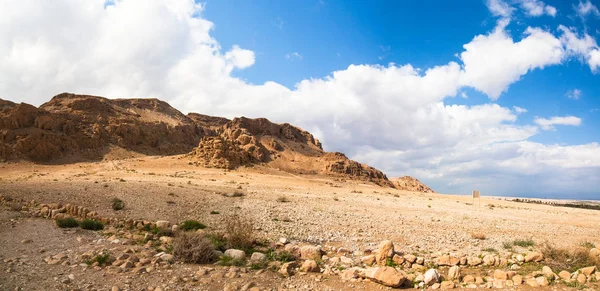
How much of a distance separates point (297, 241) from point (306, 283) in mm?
3852

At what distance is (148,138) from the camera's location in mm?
81875

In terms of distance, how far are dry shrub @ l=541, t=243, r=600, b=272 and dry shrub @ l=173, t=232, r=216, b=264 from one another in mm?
8657

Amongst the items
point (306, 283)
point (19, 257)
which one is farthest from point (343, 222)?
point (19, 257)

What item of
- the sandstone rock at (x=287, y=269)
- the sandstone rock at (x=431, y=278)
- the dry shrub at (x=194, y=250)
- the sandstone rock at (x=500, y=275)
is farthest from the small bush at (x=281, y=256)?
the sandstone rock at (x=500, y=275)

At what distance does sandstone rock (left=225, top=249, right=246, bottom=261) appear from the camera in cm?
912

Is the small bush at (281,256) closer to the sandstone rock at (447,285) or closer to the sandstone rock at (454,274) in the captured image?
the sandstone rock at (447,285)

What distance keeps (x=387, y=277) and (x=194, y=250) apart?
184 inches

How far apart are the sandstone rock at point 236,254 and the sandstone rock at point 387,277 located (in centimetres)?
331

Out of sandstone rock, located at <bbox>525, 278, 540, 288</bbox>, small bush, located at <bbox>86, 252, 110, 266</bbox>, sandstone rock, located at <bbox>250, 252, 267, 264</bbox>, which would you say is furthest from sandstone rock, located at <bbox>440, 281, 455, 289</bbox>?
small bush, located at <bbox>86, 252, 110, 266</bbox>

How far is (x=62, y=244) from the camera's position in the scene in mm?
9758

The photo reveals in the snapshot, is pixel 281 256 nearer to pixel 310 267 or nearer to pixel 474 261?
pixel 310 267

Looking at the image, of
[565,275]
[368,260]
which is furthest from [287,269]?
[565,275]

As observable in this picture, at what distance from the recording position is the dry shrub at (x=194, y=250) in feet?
28.8

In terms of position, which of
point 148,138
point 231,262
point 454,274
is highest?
point 148,138
